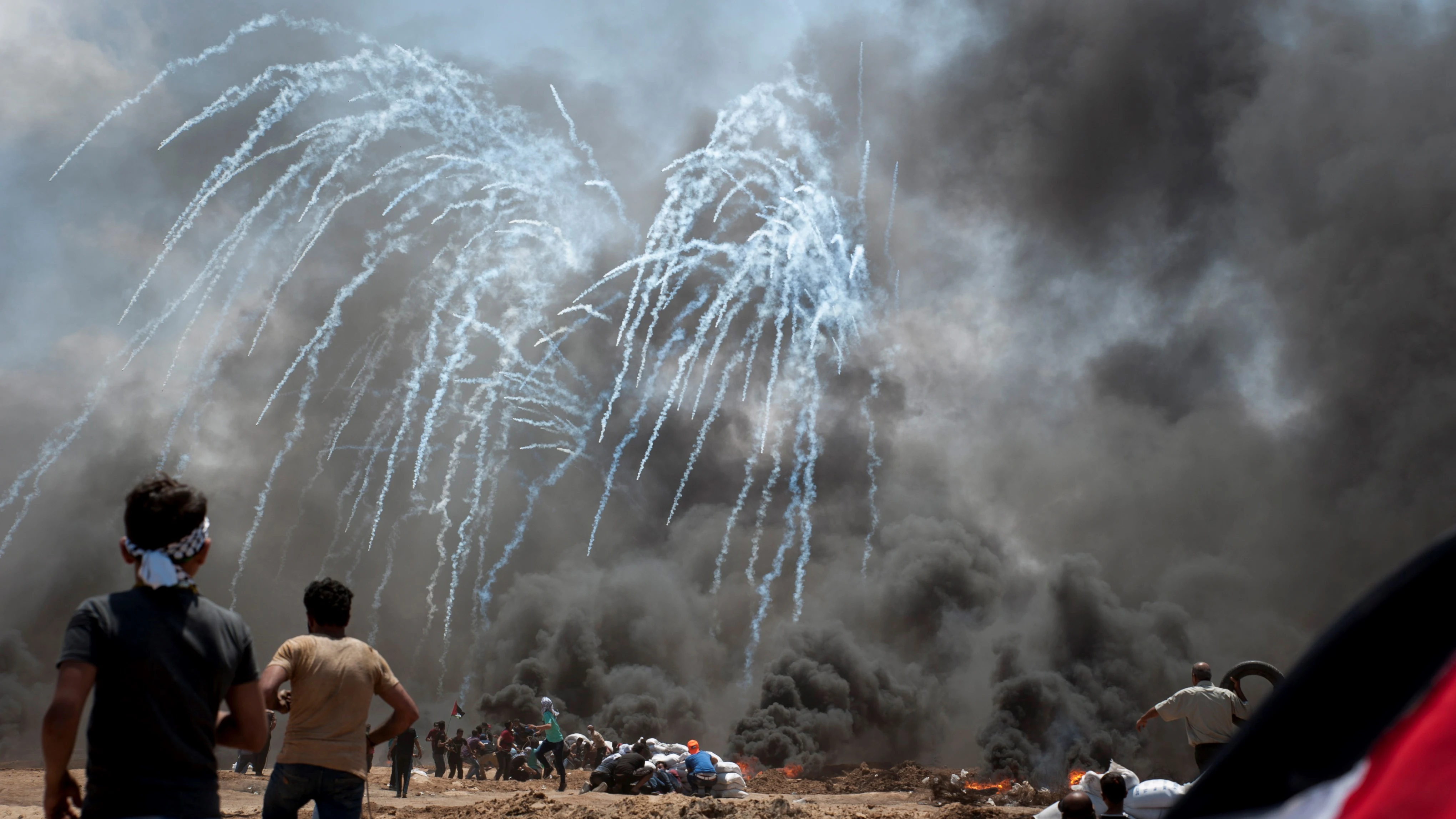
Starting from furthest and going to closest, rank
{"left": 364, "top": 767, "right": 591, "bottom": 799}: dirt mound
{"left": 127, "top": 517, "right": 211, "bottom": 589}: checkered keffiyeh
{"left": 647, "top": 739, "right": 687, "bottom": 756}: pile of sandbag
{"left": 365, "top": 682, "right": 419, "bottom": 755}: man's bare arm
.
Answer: {"left": 647, "top": 739, "right": 687, "bottom": 756}: pile of sandbag < {"left": 364, "top": 767, "right": 591, "bottom": 799}: dirt mound < {"left": 365, "top": 682, "right": 419, "bottom": 755}: man's bare arm < {"left": 127, "top": 517, "right": 211, "bottom": 589}: checkered keffiyeh

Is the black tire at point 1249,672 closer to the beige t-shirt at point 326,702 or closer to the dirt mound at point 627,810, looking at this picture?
the dirt mound at point 627,810

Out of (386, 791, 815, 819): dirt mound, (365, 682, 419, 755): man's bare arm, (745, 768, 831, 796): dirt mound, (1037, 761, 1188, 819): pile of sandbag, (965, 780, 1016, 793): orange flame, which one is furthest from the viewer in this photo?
(745, 768, 831, 796): dirt mound

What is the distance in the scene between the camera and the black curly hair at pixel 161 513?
3.12 meters

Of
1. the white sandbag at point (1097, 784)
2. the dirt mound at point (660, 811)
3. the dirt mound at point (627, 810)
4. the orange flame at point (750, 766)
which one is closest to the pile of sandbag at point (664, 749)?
the orange flame at point (750, 766)

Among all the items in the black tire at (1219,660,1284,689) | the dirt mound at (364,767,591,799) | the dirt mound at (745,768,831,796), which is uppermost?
the black tire at (1219,660,1284,689)

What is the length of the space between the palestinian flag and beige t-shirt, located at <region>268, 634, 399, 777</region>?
401cm

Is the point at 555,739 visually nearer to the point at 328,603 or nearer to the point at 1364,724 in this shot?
the point at 328,603

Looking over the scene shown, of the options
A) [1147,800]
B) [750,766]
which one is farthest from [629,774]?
[750,766]

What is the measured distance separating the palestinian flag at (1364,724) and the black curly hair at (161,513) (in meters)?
3.16

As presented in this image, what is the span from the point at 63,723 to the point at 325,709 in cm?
164

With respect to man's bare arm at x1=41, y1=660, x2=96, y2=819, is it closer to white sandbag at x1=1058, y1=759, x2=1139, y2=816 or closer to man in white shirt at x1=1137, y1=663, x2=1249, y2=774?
man in white shirt at x1=1137, y1=663, x2=1249, y2=774

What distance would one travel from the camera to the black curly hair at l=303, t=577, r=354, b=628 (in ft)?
14.9

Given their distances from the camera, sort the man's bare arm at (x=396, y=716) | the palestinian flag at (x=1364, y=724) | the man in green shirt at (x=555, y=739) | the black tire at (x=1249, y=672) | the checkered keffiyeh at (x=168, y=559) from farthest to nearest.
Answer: the man in green shirt at (x=555, y=739) → the black tire at (x=1249, y=672) → the man's bare arm at (x=396, y=716) → the checkered keffiyeh at (x=168, y=559) → the palestinian flag at (x=1364, y=724)

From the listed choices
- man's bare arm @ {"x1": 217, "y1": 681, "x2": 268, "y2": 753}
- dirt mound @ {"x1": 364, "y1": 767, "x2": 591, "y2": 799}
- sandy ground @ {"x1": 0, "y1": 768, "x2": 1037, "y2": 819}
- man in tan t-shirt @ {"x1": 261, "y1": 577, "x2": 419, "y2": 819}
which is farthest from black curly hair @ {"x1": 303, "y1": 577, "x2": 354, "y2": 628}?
dirt mound @ {"x1": 364, "y1": 767, "x2": 591, "y2": 799}
